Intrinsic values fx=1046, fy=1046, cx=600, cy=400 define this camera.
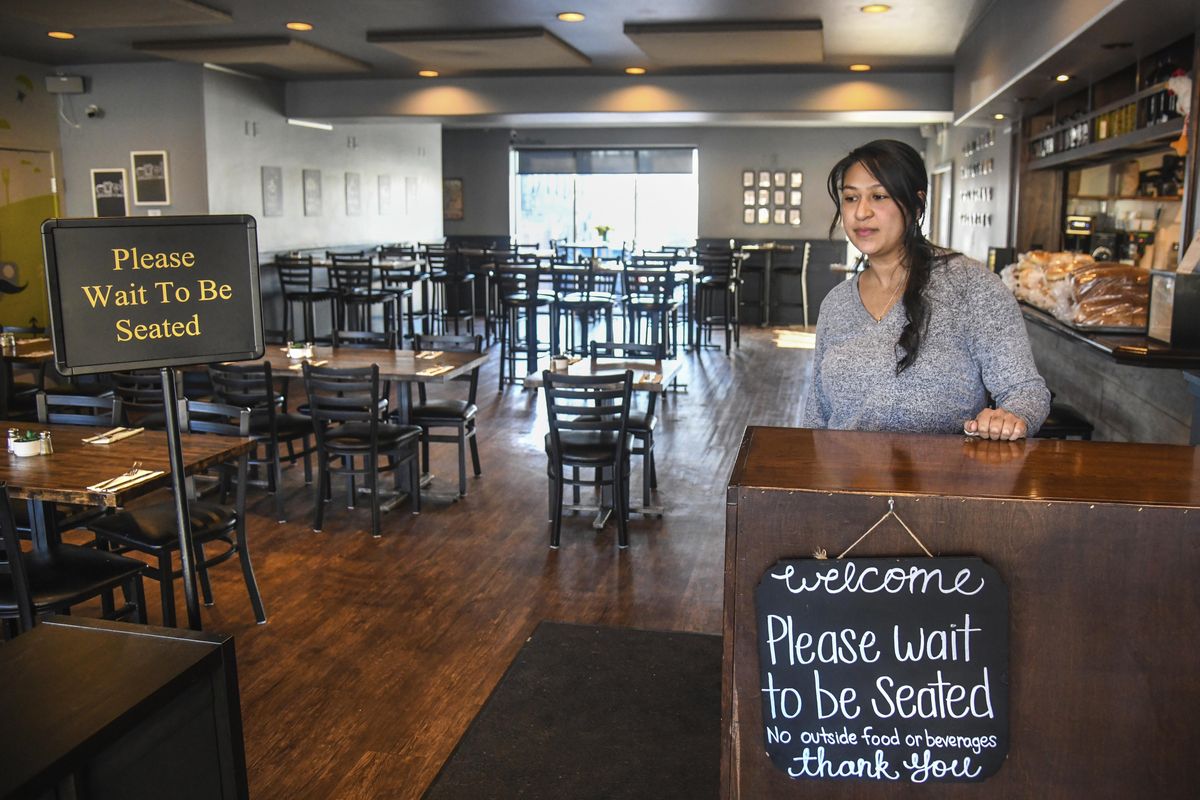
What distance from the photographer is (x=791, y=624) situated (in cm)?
150

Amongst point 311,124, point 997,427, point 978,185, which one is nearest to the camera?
point 997,427

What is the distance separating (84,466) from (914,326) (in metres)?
2.78

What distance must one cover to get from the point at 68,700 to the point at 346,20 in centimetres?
717

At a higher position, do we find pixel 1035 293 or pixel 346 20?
pixel 346 20

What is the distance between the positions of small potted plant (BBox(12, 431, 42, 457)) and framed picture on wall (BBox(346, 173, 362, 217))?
8909 mm

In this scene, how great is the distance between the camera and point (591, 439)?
198 inches

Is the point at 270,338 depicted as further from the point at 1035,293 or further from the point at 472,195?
the point at 472,195

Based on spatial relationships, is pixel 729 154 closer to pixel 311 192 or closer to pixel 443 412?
pixel 311 192

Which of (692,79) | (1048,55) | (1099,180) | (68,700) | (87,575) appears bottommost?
(87,575)

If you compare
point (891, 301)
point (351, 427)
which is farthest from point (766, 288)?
→ point (891, 301)

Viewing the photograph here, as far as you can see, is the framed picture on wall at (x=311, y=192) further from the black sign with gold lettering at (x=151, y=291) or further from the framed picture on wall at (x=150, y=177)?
the black sign with gold lettering at (x=151, y=291)

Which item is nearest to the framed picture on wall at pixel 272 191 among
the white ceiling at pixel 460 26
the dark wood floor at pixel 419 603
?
the white ceiling at pixel 460 26

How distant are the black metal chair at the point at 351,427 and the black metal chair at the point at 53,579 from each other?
1484 mm

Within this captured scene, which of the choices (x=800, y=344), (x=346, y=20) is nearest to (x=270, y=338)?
(x=346, y=20)
